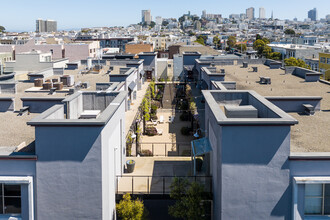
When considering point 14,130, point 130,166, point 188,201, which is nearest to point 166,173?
point 130,166

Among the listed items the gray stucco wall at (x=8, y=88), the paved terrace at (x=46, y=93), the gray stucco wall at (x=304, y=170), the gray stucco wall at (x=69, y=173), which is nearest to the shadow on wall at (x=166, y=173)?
the gray stucco wall at (x=69, y=173)

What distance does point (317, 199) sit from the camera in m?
12.4

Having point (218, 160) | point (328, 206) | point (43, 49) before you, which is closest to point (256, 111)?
point (218, 160)

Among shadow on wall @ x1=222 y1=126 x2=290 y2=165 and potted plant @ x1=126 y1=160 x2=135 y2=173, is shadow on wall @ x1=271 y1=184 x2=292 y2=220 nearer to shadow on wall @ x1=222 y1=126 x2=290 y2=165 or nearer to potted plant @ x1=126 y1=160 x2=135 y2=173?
shadow on wall @ x1=222 y1=126 x2=290 y2=165

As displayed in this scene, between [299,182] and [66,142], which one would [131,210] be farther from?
[299,182]

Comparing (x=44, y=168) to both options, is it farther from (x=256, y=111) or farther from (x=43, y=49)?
(x=43, y=49)

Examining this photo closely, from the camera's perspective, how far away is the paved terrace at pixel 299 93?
14.5 m

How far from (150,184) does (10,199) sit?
6216mm

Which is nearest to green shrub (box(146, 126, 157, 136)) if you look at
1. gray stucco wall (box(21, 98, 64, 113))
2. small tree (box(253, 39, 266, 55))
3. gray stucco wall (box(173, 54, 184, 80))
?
gray stucco wall (box(21, 98, 64, 113))

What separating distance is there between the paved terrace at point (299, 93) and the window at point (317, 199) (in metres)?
1.76

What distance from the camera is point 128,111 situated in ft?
104

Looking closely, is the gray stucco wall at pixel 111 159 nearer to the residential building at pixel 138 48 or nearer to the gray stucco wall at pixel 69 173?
the gray stucco wall at pixel 69 173

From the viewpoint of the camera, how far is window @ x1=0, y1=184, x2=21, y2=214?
12.7 metres

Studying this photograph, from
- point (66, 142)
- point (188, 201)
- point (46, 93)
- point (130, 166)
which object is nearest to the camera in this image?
point (66, 142)
